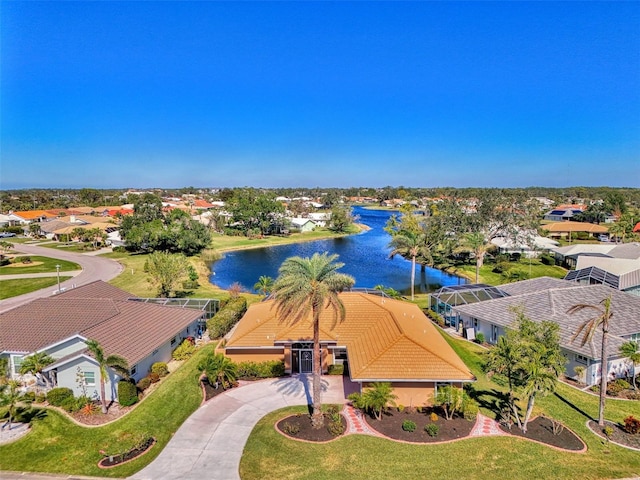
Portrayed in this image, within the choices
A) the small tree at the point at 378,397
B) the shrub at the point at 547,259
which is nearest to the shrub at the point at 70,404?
the small tree at the point at 378,397

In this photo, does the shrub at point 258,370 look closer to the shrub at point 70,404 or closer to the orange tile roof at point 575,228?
the shrub at point 70,404

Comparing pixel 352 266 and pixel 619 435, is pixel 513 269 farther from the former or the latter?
pixel 619 435

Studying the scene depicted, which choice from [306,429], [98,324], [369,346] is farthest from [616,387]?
[98,324]

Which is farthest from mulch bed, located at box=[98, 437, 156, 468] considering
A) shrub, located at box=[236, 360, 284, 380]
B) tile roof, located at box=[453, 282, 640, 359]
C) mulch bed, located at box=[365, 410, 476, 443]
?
tile roof, located at box=[453, 282, 640, 359]

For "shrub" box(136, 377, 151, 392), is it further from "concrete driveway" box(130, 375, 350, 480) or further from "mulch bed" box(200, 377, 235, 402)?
"concrete driveway" box(130, 375, 350, 480)

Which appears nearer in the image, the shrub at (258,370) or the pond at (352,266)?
the shrub at (258,370)
